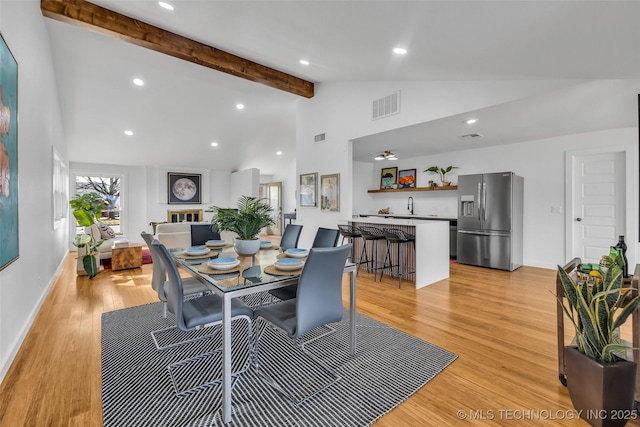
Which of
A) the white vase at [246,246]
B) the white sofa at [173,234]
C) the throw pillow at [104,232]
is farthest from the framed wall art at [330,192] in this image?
the throw pillow at [104,232]

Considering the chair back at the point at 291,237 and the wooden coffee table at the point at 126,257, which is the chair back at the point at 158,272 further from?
the wooden coffee table at the point at 126,257

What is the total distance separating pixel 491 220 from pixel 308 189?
11.1ft

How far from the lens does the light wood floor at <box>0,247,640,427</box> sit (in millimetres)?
1713

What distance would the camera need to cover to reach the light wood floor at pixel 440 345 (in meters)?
1.71

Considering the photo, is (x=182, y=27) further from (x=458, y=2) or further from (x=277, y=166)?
(x=277, y=166)

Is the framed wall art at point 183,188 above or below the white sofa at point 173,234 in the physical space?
above

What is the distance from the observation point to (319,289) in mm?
1923

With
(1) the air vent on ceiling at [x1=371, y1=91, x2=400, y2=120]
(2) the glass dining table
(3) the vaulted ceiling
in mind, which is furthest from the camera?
(1) the air vent on ceiling at [x1=371, y1=91, x2=400, y2=120]

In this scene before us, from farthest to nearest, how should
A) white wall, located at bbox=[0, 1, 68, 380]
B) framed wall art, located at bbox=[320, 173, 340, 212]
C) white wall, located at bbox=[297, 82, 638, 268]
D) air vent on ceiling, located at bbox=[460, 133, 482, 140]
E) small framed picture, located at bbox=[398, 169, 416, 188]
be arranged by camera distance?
small framed picture, located at bbox=[398, 169, 416, 188]
framed wall art, located at bbox=[320, 173, 340, 212]
air vent on ceiling, located at bbox=[460, 133, 482, 140]
white wall, located at bbox=[297, 82, 638, 268]
white wall, located at bbox=[0, 1, 68, 380]

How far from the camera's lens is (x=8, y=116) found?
7.11 ft

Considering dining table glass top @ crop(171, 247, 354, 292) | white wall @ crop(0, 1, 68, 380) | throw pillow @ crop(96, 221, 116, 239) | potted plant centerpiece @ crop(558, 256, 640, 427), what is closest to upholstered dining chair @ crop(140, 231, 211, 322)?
dining table glass top @ crop(171, 247, 354, 292)

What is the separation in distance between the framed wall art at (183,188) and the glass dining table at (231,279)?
24.3 ft

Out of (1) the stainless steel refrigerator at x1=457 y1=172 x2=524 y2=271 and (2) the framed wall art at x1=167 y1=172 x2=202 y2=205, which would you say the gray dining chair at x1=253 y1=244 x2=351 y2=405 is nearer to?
(1) the stainless steel refrigerator at x1=457 y1=172 x2=524 y2=271

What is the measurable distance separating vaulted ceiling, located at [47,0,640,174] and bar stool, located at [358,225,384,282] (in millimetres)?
1652
